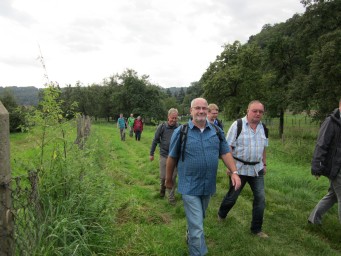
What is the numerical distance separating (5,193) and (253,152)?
3.72m

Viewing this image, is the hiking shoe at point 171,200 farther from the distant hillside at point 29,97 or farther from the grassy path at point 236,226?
the distant hillside at point 29,97

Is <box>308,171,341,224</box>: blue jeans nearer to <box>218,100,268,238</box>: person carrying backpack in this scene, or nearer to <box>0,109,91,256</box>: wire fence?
<box>218,100,268,238</box>: person carrying backpack

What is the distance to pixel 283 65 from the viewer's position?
3341 cm

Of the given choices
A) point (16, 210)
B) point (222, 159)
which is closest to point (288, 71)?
point (222, 159)

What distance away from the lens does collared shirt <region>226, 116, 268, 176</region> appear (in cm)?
509

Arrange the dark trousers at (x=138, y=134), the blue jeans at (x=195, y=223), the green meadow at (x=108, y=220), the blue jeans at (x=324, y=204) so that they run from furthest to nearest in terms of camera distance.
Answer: the dark trousers at (x=138, y=134) < the blue jeans at (x=324, y=204) < the blue jeans at (x=195, y=223) < the green meadow at (x=108, y=220)

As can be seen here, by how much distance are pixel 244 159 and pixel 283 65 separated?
31.1 meters

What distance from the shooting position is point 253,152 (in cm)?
510

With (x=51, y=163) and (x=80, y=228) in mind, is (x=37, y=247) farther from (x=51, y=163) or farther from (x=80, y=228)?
(x=51, y=163)

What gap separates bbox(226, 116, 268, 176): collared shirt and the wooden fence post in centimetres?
353

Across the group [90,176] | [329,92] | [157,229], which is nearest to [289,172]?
[157,229]

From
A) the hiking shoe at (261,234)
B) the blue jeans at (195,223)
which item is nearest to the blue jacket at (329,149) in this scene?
the hiking shoe at (261,234)

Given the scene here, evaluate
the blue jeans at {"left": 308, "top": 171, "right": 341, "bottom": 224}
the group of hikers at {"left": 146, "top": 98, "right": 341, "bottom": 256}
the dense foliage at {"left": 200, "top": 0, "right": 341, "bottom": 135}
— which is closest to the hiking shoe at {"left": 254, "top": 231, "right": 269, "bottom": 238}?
the group of hikers at {"left": 146, "top": 98, "right": 341, "bottom": 256}

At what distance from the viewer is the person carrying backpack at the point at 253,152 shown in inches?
200
